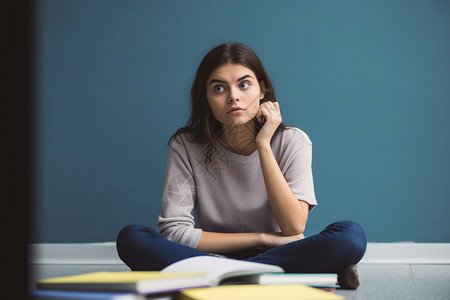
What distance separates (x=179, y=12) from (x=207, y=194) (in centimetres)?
94

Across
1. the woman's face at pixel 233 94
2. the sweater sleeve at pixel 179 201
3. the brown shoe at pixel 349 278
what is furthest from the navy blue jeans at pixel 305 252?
the woman's face at pixel 233 94

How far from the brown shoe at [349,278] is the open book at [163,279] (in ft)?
1.32

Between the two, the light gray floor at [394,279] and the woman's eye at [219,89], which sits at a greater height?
the woman's eye at [219,89]

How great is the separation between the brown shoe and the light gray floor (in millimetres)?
25

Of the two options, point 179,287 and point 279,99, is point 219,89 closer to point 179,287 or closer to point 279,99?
point 279,99

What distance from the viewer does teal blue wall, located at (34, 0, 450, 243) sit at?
2004mm

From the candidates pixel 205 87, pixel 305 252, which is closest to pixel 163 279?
pixel 305 252

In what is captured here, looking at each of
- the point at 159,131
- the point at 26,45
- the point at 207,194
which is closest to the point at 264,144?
the point at 207,194

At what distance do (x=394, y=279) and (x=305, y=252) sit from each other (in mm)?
→ 409

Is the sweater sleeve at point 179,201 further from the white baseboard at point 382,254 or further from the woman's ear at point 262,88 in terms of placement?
the white baseboard at point 382,254

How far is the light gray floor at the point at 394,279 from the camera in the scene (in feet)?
3.77

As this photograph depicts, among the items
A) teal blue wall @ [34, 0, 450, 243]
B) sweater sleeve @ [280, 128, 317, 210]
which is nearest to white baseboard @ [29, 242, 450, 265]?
teal blue wall @ [34, 0, 450, 243]

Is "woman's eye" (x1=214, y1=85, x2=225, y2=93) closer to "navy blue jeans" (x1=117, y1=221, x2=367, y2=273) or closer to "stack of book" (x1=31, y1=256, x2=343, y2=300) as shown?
"navy blue jeans" (x1=117, y1=221, x2=367, y2=273)

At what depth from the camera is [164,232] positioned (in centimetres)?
145
